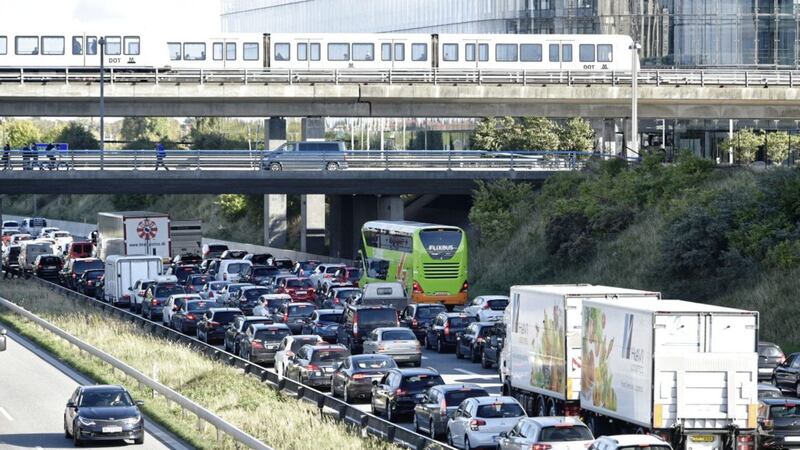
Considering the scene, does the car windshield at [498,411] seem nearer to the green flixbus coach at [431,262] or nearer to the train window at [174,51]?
the green flixbus coach at [431,262]

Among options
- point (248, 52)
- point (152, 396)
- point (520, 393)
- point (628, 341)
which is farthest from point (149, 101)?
point (628, 341)

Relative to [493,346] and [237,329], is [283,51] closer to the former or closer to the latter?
[237,329]

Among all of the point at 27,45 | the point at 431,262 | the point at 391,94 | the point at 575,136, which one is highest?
the point at 27,45

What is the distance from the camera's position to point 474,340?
148 feet

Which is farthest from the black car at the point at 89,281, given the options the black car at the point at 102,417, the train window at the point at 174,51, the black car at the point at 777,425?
the black car at the point at 777,425

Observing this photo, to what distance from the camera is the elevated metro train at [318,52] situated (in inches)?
3132

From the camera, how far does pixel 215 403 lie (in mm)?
35750

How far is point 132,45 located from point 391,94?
531 inches

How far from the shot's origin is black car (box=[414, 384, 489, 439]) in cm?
3022

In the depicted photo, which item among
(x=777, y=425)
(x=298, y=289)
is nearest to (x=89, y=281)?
(x=298, y=289)

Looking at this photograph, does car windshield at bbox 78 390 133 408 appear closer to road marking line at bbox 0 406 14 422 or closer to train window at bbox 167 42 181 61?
road marking line at bbox 0 406 14 422

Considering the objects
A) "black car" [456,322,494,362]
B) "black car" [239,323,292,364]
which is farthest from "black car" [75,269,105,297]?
"black car" [456,322,494,362]

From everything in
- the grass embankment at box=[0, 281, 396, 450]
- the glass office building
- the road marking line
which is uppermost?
the glass office building

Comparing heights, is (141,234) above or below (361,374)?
above
